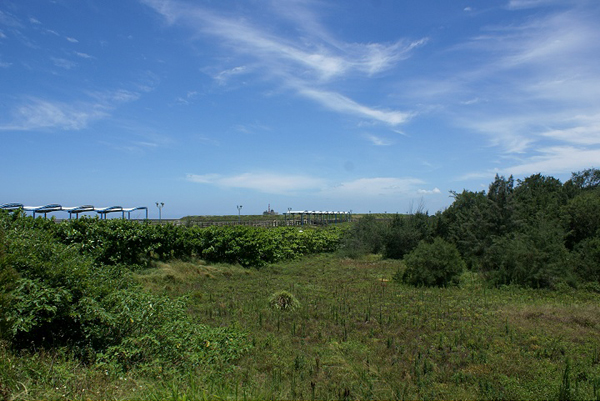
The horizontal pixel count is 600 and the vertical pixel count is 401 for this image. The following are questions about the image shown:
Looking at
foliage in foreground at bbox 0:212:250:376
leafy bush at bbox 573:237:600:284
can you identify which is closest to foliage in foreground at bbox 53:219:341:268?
foliage in foreground at bbox 0:212:250:376

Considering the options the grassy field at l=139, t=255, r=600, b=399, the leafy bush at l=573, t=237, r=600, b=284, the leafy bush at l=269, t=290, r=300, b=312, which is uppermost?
the leafy bush at l=573, t=237, r=600, b=284

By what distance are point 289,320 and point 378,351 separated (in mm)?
2382

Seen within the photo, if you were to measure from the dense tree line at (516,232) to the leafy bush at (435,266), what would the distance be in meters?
0.20

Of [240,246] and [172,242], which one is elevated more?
[172,242]

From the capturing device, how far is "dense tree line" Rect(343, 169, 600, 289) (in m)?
12.1

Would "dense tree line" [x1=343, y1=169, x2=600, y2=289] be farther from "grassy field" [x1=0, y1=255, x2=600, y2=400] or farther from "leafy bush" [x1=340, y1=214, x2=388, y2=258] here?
"grassy field" [x1=0, y1=255, x2=600, y2=400]

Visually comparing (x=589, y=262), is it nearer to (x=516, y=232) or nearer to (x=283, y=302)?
(x=516, y=232)

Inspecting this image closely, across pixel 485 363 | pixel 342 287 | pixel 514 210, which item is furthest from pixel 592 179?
pixel 485 363

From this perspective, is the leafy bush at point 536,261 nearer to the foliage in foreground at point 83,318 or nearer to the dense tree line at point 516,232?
the dense tree line at point 516,232

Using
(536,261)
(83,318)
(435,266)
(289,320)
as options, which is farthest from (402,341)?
(536,261)

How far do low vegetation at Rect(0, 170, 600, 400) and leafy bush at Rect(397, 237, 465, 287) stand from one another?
5cm

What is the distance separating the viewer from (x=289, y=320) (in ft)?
26.4

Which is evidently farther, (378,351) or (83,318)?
(378,351)

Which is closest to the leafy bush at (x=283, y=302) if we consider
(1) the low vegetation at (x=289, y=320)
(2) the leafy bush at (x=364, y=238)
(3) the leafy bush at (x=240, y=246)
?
(1) the low vegetation at (x=289, y=320)
